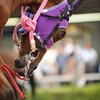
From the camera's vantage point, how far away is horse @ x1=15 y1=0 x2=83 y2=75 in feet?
10.5

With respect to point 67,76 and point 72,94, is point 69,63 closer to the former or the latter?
point 67,76

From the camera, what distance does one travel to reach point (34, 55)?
3.23 meters

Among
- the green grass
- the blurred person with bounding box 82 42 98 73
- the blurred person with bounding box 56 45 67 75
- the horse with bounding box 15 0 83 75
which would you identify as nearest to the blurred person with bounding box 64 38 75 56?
the blurred person with bounding box 56 45 67 75

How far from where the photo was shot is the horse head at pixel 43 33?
3.19 m

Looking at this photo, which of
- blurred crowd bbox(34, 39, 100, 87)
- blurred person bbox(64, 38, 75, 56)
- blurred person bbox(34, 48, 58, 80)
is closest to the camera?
blurred crowd bbox(34, 39, 100, 87)

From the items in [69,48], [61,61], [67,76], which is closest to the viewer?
[67,76]

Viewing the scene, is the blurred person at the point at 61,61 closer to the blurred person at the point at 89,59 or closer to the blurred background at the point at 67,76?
the blurred background at the point at 67,76

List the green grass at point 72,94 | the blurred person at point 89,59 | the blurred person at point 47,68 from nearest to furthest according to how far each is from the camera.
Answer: the green grass at point 72,94 → the blurred person at point 47,68 → the blurred person at point 89,59

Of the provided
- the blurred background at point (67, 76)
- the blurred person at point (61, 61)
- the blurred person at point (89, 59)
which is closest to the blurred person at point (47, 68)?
the blurred background at point (67, 76)

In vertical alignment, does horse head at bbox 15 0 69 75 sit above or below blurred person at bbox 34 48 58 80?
above

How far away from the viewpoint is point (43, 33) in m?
3.23

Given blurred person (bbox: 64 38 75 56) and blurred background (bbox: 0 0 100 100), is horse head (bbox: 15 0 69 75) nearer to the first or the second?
blurred background (bbox: 0 0 100 100)

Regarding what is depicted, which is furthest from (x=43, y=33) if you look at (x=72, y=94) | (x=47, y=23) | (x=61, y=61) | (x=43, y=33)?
(x=61, y=61)

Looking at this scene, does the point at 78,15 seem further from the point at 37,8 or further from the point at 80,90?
the point at 37,8
